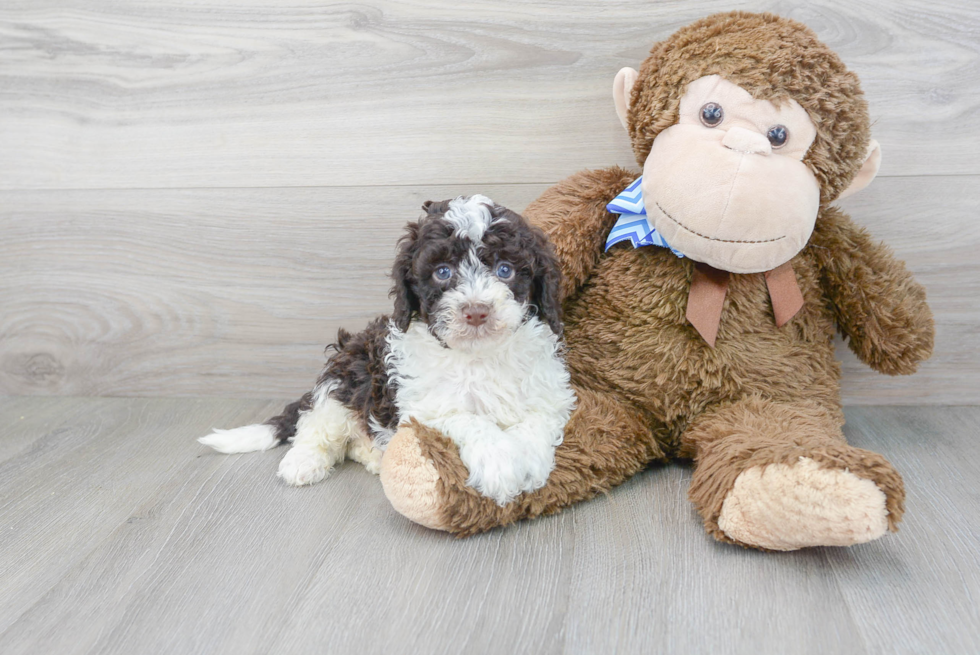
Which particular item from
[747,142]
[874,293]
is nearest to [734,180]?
[747,142]

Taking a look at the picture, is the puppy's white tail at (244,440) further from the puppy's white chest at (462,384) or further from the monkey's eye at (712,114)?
the monkey's eye at (712,114)

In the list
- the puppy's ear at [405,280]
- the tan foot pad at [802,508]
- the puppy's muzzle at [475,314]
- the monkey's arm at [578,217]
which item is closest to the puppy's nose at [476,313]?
the puppy's muzzle at [475,314]

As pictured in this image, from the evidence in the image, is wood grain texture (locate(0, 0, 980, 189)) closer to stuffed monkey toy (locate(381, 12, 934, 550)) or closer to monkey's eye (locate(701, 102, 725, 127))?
stuffed monkey toy (locate(381, 12, 934, 550))

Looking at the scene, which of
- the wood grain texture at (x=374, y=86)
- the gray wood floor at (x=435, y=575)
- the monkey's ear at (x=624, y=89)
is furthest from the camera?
the wood grain texture at (x=374, y=86)

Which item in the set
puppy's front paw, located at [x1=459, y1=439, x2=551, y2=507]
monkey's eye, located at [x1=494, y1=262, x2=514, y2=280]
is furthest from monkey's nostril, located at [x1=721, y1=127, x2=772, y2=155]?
puppy's front paw, located at [x1=459, y1=439, x2=551, y2=507]

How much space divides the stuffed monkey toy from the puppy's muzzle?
0.74ft

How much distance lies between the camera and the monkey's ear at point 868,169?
62.6 inches

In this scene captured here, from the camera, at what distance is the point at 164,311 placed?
87.7 inches

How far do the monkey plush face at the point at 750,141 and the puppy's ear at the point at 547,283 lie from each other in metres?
0.23

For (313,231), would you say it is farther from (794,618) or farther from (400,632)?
(794,618)

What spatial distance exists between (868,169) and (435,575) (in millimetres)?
1200

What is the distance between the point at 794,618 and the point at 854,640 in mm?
85

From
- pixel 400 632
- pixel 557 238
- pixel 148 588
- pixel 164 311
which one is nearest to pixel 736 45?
pixel 557 238

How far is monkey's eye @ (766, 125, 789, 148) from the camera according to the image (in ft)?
4.78
